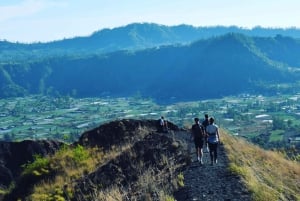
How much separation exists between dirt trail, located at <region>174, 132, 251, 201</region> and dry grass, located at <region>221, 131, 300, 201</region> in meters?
0.32

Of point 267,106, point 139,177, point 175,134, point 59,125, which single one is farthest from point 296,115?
point 139,177

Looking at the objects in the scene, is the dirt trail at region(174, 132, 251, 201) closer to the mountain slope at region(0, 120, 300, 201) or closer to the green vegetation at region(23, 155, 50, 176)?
the mountain slope at region(0, 120, 300, 201)

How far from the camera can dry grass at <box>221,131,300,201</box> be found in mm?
16375

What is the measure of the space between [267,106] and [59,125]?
239 feet

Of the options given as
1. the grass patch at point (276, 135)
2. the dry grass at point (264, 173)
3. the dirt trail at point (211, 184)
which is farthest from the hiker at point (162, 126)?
the grass patch at point (276, 135)

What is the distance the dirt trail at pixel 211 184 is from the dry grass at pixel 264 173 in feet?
1.07

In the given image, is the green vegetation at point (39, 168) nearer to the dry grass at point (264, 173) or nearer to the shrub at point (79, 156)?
the shrub at point (79, 156)

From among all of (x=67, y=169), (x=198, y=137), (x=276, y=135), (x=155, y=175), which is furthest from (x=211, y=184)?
(x=276, y=135)

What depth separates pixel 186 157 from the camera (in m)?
18.9

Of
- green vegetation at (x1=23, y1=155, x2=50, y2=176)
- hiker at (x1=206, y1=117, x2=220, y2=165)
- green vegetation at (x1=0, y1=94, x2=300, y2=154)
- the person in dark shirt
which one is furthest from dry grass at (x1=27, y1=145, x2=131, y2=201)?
green vegetation at (x1=0, y1=94, x2=300, y2=154)

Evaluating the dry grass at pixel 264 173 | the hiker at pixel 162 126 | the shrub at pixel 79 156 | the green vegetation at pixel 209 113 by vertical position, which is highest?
the hiker at pixel 162 126

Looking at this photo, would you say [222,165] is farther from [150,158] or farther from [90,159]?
[90,159]

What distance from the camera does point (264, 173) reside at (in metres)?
20.3

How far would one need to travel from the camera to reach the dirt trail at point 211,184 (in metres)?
15.0
